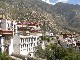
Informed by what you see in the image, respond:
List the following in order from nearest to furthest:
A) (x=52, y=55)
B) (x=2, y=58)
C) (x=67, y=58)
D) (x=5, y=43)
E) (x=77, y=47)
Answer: (x=2, y=58)
(x=5, y=43)
(x=67, y=58)
(x=52, y=55)
(x=77, y=47)

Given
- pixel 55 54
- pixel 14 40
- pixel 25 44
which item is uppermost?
pixel 14 40

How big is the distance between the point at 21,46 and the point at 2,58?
21.5 m

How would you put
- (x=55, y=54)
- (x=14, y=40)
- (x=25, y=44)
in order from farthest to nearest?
(x=25, y=44), (x=55, y=54), (x=14, y=40)

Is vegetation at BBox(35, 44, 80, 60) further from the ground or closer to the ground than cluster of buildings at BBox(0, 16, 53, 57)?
closer to the ground

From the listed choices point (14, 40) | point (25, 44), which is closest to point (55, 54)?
point (25, 44)

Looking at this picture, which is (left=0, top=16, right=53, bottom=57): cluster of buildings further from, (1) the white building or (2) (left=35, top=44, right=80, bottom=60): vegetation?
(2) (left=35, top=44, right=80, bottom=60): vegetation

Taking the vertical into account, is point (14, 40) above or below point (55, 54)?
above

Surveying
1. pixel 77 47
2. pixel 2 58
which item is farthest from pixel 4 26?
pixel 77 47

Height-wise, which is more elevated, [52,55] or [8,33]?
[8,33]

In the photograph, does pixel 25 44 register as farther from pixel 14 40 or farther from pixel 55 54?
pixel 55 54

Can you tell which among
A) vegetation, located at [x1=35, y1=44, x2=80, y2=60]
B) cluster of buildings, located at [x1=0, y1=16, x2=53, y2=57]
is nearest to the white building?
cluster of buildings, located at [x1=0, y1=16, x2=53, y2=57]

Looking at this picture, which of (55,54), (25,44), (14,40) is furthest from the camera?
(25,44)

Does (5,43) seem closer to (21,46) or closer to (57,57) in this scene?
(21,46)

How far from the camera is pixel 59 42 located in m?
97.8
